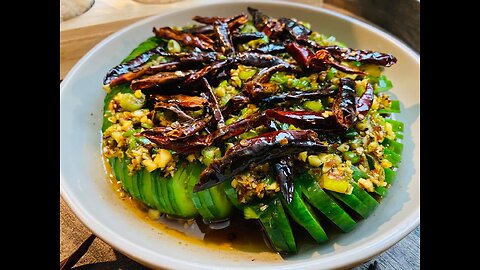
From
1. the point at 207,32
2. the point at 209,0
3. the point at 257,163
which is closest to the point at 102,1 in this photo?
the point at 209,0

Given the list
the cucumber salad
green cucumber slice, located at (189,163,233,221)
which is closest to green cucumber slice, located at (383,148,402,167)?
the cucumber salad

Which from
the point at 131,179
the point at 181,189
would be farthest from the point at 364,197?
the point at 131,179

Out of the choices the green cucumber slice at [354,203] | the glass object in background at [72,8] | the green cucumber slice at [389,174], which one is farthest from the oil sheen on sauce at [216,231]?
the glass object in background at [72,8]

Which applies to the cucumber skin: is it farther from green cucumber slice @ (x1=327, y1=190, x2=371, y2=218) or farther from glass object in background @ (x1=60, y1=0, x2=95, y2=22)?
glass object in background @ (x1=60, y1=0, x2=95, y2=22)

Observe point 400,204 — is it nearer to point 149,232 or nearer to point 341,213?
point 341,213

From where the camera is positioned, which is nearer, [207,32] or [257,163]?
[257,163]

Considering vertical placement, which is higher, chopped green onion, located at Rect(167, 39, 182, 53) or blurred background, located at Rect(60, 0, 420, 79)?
chopped green onion, located at Rect(167, 39, 182, 53)

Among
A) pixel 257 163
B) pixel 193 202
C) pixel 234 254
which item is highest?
pixel 257 163
